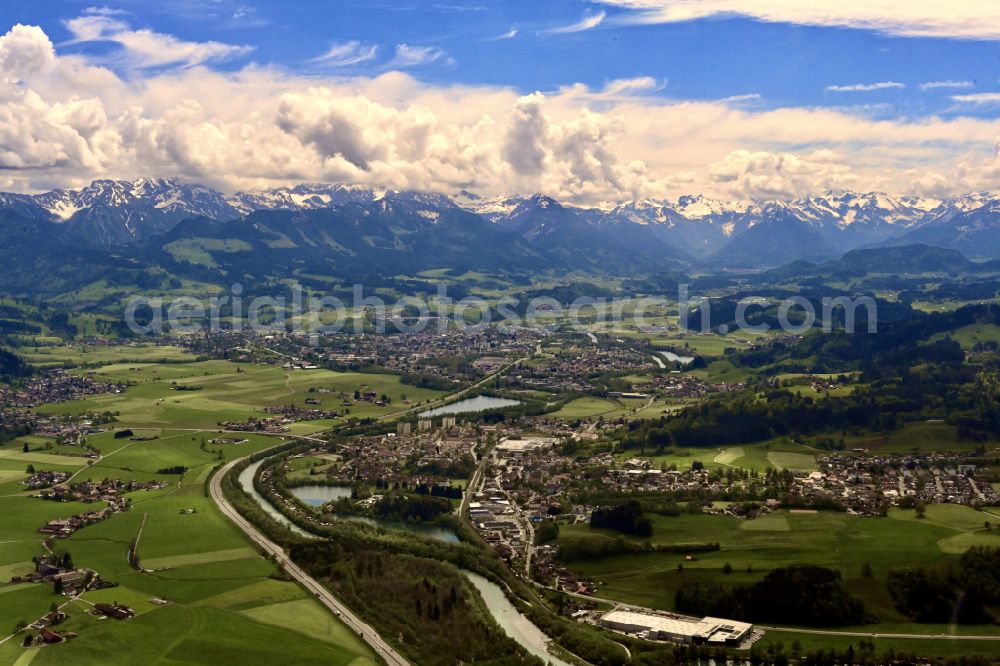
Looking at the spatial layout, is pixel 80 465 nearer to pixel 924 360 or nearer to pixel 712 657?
pixel 712 657

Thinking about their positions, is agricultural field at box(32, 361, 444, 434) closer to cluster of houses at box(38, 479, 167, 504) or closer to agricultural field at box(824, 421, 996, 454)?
cluster of houses at box(38, 479, 167, 504)

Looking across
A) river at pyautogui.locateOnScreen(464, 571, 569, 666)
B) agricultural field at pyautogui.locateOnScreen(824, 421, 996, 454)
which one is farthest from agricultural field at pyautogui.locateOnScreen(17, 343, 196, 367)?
river at pyautogui.locateOnScreen(464, 571, 569, 666)

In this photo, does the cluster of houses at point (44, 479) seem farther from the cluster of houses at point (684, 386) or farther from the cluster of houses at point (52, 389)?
the cluster of houses at point (684, 386)

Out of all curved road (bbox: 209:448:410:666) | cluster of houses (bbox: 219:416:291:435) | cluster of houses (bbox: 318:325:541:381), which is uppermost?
cluster of houses (bbox: 318:325:541:381)

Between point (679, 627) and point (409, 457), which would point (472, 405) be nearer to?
point (409, 457)

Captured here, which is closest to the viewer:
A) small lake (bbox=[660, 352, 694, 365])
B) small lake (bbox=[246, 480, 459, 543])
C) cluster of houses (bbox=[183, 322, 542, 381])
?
small lake (bbox=[246, 480, 459, 543])

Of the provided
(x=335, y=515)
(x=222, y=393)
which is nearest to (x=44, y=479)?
(x=335, y=515)
